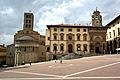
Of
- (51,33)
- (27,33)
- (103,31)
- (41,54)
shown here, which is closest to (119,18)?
(103,31)

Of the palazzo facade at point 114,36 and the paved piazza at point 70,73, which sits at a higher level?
the palazzo facade at point 114,36

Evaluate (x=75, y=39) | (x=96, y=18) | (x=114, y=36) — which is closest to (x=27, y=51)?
(x=75, y=39)

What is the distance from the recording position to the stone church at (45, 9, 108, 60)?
63.7 metres

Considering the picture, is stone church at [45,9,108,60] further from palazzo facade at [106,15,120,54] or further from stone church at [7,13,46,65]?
stone church at [7,13,46,65]

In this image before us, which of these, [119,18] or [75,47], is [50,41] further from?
[119,18]

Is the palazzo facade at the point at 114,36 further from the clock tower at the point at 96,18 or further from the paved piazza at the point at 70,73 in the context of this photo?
the paved piazza at the point at 70,73

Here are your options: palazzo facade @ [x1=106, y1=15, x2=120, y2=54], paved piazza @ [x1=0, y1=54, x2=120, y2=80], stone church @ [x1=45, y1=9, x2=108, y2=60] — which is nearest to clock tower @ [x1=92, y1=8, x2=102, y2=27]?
palazzo facade @ [x1=106, y1=15, x2=120, y2=54]

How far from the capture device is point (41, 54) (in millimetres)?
78250

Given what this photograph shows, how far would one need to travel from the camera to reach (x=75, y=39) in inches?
2530

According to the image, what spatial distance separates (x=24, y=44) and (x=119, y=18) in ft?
114

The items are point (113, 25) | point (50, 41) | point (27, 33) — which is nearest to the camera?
point (50, 41)

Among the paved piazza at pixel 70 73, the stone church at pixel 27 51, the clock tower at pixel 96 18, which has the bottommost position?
the paved piazza at pixel 70 73

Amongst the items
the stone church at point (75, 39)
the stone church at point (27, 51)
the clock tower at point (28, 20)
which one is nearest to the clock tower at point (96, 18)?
the stone church at point (75, 39)

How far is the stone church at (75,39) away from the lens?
63.7m
